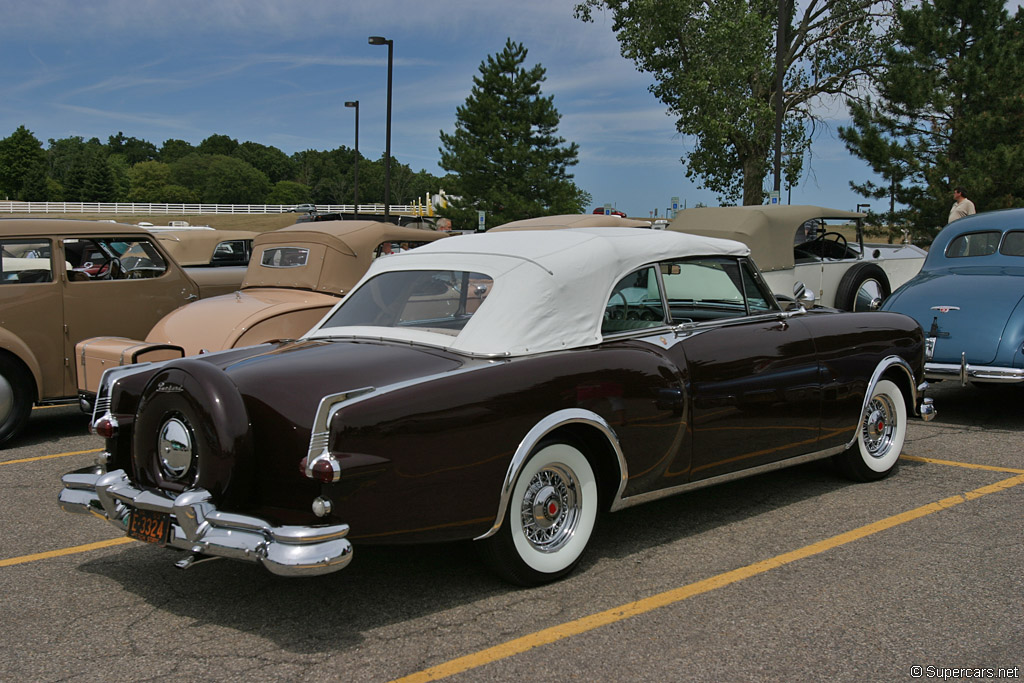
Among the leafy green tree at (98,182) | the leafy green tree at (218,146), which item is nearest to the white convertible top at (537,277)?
the leafy green tree at (98,182)

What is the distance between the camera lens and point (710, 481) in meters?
4.95

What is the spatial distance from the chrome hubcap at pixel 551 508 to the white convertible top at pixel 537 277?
0.59 m

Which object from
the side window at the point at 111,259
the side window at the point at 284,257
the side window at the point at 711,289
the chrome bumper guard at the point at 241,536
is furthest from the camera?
the side window at the point at 284,257

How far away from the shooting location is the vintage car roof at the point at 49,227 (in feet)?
25.5

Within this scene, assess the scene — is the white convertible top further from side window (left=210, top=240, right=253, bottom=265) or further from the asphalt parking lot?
side window (left=210, top=240, right=253, bottom=265)

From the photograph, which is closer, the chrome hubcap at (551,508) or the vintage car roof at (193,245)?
the chrome hubcap at (551,508)

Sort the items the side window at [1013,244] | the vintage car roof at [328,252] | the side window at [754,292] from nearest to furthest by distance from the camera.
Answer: the side window at [754,292] → the vintage car roof at [328,252] → the side window at [1013,244]

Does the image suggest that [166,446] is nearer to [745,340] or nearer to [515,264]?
[515,264]

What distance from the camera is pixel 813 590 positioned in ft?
13.9

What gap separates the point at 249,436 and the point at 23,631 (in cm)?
129

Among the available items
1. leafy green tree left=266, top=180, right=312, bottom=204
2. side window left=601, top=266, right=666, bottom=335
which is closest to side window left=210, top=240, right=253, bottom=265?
side window left=601, top=266, right=666, bottom=335

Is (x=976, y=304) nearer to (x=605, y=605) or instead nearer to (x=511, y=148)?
(x=605, y=605)

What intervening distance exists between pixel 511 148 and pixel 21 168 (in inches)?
3560

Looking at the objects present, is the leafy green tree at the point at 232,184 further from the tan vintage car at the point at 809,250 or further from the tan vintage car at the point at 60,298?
the tan vintage car at the point at 60,298
